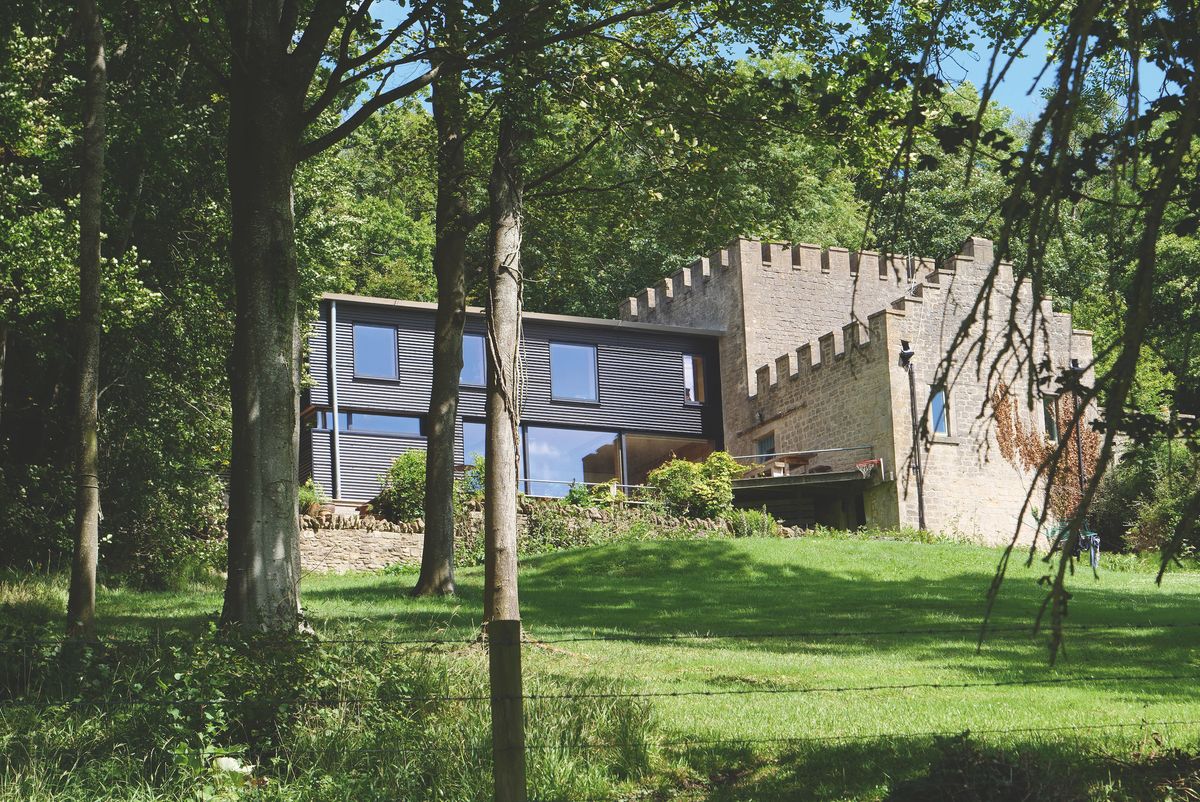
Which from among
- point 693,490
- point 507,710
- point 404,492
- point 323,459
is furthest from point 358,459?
point 507,710

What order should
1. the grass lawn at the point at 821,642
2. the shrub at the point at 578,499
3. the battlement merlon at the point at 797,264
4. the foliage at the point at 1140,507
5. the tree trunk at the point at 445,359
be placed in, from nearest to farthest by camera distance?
the grass lawn at the point at 821,642 < the tree trunk at the point at 445,359 < the shrub at the point at 578,499 < the foliage at the point at 1140,507 < the battlement merlon at the point at 797,264

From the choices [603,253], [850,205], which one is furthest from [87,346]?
[850,205]

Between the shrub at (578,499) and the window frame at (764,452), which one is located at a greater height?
the window frame at (764,452)

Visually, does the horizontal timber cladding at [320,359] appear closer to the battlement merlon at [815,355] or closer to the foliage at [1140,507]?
the battlement merlon at [815,355]

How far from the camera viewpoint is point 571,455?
38.6 metres

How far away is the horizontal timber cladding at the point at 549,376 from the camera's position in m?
35.8

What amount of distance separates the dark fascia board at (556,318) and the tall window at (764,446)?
3883 millimetres

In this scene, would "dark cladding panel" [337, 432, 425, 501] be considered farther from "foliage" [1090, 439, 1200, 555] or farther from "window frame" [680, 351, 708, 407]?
"foliage" [1090, 439, 1200, 555]

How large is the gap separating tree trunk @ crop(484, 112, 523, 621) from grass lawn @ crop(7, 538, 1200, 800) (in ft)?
2.44

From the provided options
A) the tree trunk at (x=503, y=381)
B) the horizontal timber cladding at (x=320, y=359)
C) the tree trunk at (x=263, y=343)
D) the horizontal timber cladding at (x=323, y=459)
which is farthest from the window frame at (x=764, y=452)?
the tree trunk at (x=263, y=343)

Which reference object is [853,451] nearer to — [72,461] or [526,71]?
[72,461]

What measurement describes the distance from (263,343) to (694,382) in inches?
1185

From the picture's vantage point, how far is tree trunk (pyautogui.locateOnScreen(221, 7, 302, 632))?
1045cm

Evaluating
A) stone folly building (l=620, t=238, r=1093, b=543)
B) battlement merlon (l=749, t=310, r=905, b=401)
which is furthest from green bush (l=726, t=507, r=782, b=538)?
battlement merlon (l=749, t=310, r=905, b=401)
